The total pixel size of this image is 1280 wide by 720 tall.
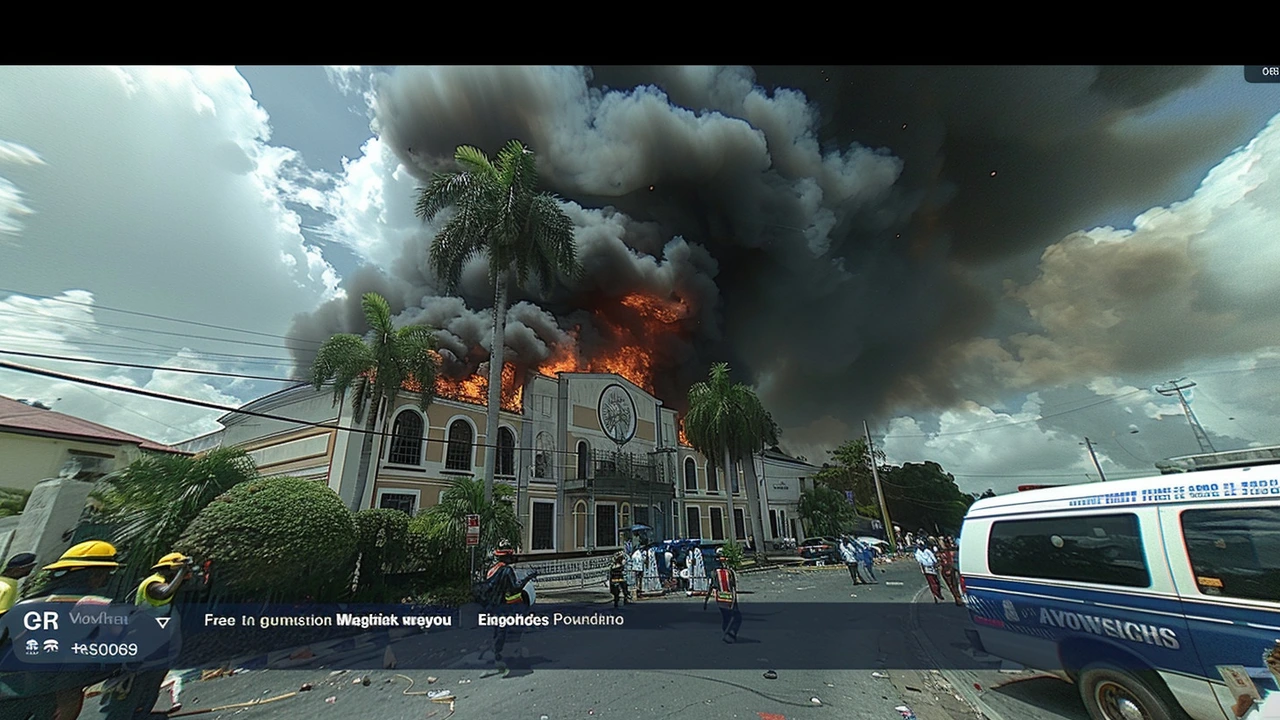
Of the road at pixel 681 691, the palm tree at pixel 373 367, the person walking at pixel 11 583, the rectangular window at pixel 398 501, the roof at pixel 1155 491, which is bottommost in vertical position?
the road at pixel 681 691

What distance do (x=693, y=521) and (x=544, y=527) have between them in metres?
2.75

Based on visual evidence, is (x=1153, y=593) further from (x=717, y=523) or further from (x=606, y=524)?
(x=606, y=524)

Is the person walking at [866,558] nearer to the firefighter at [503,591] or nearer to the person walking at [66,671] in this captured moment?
the firefighter at [503,591]

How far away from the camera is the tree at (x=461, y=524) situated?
16.2 feet

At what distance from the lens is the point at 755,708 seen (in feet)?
10.1

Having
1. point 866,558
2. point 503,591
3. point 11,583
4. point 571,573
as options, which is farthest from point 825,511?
point 11,583

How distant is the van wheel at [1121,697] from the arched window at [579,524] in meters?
5.86

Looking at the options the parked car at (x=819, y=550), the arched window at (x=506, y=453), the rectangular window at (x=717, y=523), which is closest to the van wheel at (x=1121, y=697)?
the parked car at (x=819, y=550)

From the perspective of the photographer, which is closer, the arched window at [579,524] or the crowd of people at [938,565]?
the crowd of people at [938,565]

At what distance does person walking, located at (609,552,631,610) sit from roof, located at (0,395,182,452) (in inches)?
214
